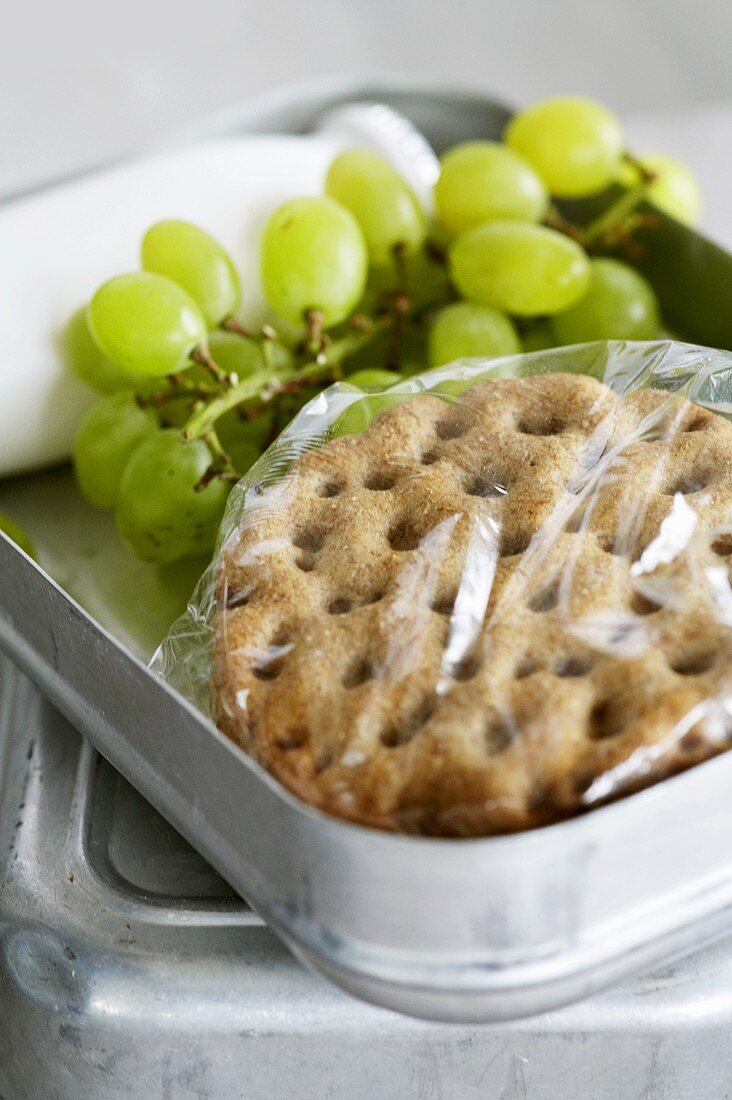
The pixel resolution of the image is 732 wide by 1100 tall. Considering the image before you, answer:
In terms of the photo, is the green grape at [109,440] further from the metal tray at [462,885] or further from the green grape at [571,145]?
the green grape at [571,145]

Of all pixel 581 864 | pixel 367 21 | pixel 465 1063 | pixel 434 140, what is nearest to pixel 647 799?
pixel 581 864

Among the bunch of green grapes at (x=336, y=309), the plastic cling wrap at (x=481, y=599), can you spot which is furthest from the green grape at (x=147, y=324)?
the plastic cling wrap at (x=481, y=599)

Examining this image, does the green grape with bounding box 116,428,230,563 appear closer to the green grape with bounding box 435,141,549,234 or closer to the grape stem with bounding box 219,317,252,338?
the grape stem with bounding box 219,317,252,338

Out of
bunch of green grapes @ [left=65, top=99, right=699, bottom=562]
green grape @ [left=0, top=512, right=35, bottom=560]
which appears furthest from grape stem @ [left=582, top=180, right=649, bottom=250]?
green grape @ [left=0, top=512, right=35, bottom=560]

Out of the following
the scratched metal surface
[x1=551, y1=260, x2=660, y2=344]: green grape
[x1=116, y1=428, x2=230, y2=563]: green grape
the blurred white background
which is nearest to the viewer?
the scratched metal surface

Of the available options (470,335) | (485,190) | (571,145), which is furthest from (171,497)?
(571,145)
